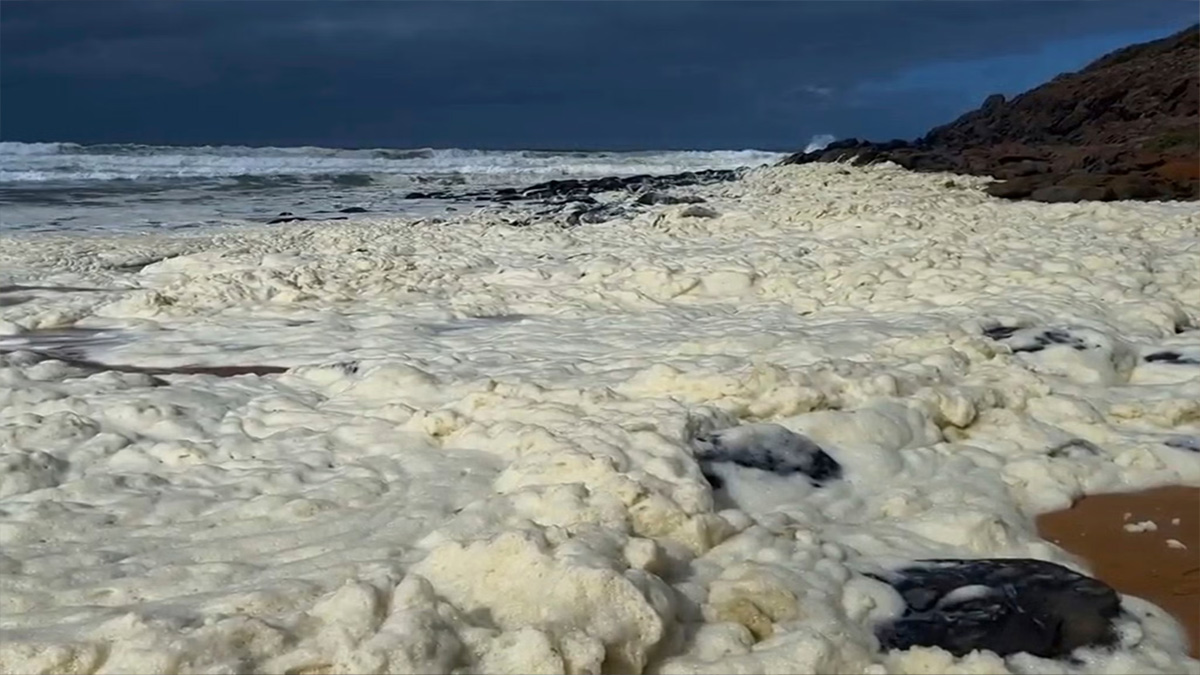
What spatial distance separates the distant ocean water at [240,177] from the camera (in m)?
19.4

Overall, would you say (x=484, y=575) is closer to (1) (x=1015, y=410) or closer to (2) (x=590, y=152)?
(1) (x=1015, y=410)

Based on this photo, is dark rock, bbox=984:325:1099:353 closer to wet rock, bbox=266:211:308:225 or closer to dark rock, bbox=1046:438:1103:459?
dark rock, bbox=1046:438:1103:459

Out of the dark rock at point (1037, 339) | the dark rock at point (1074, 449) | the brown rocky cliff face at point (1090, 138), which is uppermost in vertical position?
the brown rocky cliff face at point (1090, 138)

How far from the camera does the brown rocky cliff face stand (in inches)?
567

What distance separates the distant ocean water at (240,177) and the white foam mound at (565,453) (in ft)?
36.2

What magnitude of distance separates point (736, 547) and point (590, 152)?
1921 inches

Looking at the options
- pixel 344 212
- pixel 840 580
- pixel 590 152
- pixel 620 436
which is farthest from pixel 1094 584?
pixel 590 152

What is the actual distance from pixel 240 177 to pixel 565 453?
99.1 ft

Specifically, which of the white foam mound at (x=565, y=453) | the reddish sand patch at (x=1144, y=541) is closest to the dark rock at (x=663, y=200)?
the white foam mound at (x=565, y=453)

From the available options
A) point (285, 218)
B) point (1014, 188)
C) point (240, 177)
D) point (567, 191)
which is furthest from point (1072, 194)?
point (240, 177)

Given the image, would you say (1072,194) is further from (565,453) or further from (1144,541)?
(565,453)

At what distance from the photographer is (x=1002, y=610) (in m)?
3.05

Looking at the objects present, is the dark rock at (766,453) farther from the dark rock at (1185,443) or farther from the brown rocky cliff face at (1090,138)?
the brown rocky cliff face at (1090,138)

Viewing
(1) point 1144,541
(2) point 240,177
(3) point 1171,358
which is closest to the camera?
(1) point 1144,541
